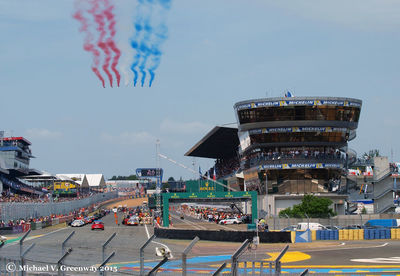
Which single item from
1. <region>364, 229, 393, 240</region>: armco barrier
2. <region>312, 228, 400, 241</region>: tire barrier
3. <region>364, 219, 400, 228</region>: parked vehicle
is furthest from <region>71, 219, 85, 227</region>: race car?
<region>364, 229, 393, 240</region>: armco barrier

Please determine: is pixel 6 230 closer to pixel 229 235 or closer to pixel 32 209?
pixel 32 209

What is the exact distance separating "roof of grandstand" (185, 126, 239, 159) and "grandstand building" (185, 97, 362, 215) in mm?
19280

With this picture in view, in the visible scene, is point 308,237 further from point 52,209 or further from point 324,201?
point 52,209

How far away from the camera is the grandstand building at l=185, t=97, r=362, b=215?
77.8m

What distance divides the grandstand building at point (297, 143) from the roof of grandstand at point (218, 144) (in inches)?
759

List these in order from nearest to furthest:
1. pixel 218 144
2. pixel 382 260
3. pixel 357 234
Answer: pixel 382 260
pixel 357 234
pixel 218 144

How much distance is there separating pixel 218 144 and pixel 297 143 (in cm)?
3739

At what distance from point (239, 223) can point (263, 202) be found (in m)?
8.91

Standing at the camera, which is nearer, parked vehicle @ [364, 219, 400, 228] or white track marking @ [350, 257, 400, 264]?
white track marking @ [350, 257, 400, 264]

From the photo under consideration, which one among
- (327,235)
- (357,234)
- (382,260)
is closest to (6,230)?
(327,235)

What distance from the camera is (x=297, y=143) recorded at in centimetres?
8038

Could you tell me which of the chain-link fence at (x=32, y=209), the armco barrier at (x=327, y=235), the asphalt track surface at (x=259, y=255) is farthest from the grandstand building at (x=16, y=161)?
the asphalt track surface at (x=259, y=255)

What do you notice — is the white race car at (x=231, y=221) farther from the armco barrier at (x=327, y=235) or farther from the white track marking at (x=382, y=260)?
the white track marking at (x=382, y=260)

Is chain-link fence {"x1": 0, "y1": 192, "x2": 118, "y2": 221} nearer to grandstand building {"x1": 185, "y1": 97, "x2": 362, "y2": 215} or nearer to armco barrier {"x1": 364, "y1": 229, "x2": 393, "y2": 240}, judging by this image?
grandstand building {"x1": 185, "y1": 97, "x2": 362, "y2": 215}
